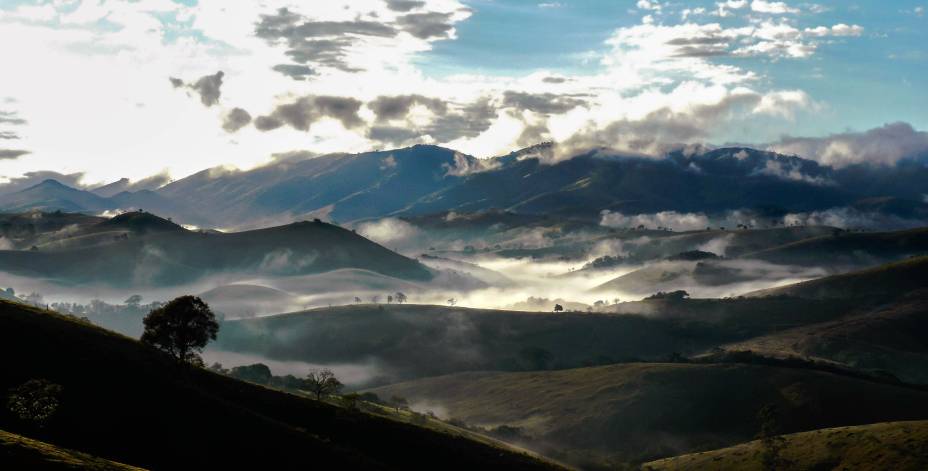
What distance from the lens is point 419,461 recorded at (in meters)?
164

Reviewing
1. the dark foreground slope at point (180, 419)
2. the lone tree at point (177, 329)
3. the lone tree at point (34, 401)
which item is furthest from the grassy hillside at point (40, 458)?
the lone tree at point (177, 329)

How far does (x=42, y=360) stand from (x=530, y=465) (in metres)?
96.1

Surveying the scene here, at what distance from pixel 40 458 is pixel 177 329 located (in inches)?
3429

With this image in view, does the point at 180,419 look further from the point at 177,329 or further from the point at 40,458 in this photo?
the point at 177,329

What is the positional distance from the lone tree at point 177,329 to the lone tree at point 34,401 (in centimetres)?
5116

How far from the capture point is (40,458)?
332 feet

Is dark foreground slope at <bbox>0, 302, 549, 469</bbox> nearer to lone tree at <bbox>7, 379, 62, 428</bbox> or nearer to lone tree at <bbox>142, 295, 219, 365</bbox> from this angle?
lone tree at <bbox>7, 379, 62, 428</bbox>

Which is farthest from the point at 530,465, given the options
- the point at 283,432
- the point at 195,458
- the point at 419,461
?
the point at 195,458

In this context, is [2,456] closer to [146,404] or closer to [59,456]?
[59,456]

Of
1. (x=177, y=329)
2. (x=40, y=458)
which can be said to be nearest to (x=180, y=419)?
(x=40, y=458)

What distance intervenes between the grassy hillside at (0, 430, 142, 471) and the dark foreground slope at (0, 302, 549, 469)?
15397 millimetres

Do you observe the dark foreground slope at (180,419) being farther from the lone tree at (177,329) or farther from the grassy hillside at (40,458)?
the grassy hillside at (40,458)

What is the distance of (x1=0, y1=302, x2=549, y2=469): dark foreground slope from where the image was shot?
132 meters

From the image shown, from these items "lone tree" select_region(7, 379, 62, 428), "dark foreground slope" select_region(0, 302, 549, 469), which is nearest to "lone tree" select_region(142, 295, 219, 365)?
"dark foreground slope" select_region(0, 302, 549, 469)
